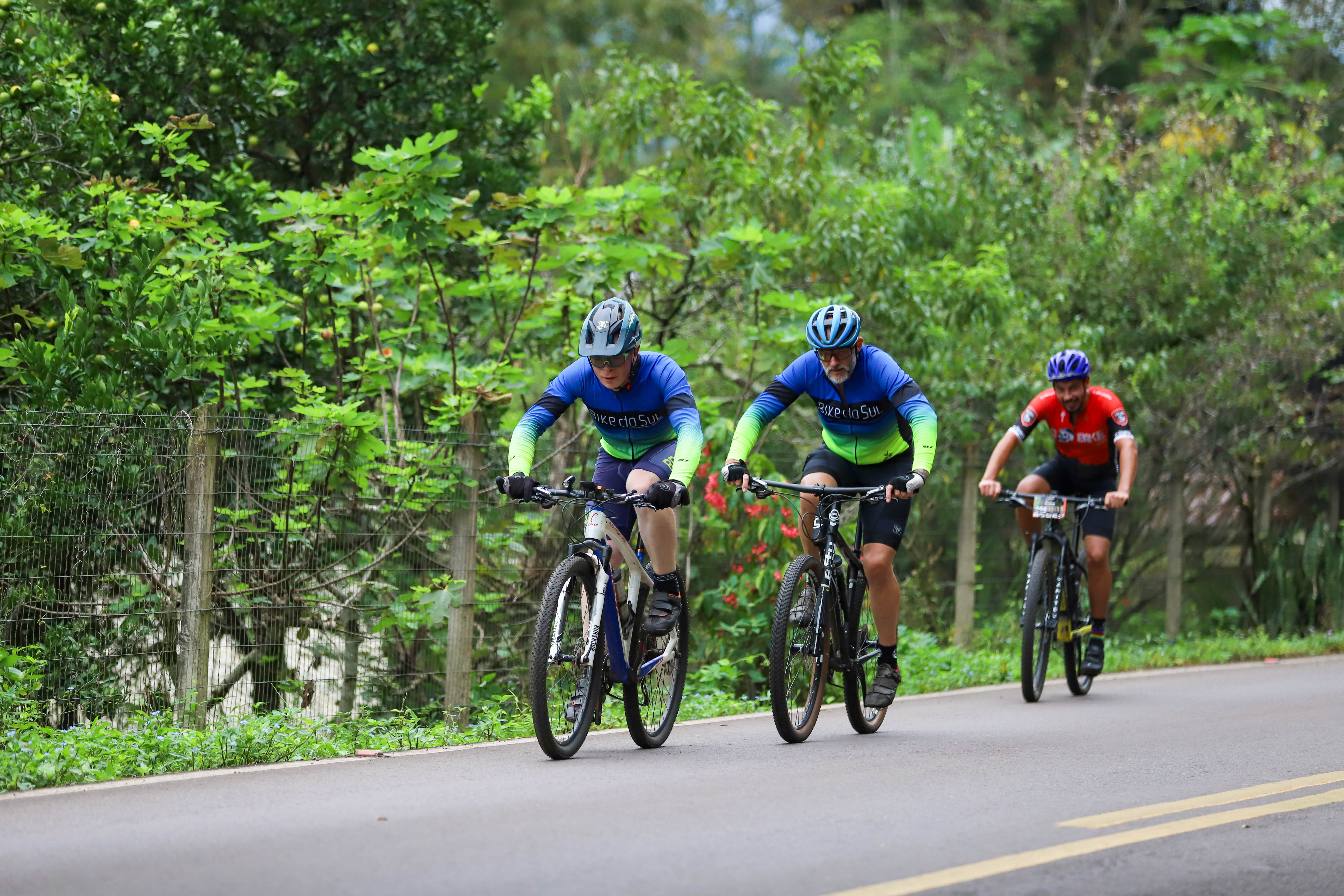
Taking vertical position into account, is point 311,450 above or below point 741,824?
above

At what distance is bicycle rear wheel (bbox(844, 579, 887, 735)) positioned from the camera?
8172mm

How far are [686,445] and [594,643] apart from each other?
107 centimetres

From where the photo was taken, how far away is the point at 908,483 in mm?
7598

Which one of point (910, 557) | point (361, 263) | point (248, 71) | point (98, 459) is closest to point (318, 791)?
point (98, 459)

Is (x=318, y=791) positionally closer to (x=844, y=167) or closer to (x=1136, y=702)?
(x=1136, y=702)

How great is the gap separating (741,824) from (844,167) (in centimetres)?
1215

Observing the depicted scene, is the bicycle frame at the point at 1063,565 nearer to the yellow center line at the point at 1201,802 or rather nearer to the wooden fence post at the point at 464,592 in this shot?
the yellow center line at the point at 1201,802

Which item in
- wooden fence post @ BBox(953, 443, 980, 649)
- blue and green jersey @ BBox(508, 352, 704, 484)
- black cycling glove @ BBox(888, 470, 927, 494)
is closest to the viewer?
blue and green jersey @ BBox(508, 352, 704, 484)

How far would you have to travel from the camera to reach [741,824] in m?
5.77

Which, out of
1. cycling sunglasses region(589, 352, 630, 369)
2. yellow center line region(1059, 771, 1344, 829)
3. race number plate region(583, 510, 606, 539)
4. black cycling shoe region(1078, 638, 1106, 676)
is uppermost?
cycling sunglasses region(589, 352, 630, 369)

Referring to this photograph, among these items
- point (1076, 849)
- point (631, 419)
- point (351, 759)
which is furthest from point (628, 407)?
point (1076, 849)

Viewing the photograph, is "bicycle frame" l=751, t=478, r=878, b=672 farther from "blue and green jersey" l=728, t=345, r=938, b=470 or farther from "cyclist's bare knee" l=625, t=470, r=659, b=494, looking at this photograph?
"cyclist's bare knee" l=625, t=470, r=659, b=494

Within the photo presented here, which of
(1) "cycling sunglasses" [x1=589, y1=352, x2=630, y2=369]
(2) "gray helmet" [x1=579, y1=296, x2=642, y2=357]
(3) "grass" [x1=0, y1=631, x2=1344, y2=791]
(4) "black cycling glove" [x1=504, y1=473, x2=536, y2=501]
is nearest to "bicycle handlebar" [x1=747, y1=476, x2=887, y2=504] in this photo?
(1) "cycling sunglasses" [x1=589, y1=352, x2=630, y2=369]

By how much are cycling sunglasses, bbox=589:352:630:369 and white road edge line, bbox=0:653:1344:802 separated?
2084 mm
